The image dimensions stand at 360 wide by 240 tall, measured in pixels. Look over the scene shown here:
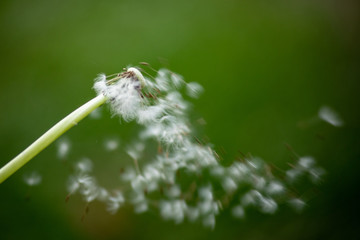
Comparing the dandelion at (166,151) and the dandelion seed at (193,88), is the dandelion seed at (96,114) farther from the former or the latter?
the dandelion seed at (193,88)

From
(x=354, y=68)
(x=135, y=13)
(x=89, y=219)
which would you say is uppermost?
(x=354, y=68)

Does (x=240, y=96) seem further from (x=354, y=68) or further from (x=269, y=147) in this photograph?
(x=354, y=68)

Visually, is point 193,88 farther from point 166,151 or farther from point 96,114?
point 96,114

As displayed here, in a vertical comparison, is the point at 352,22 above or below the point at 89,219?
above

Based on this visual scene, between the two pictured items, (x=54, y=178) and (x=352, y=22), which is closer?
(x=54, y=178)

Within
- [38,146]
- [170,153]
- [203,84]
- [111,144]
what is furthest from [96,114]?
[38,146]

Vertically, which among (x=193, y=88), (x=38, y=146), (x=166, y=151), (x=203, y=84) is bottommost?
(x=38, y=146)

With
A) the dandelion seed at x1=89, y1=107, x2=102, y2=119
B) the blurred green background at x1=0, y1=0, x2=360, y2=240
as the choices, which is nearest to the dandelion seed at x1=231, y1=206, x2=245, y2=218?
the blurred green background at x1=0, y1=0, x2=360, y2=240

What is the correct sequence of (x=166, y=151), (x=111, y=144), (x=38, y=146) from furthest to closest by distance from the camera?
(x=111, y=144) → (x=166, y=151) → (x=38, y=146)

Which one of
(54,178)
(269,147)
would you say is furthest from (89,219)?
(269,147)
